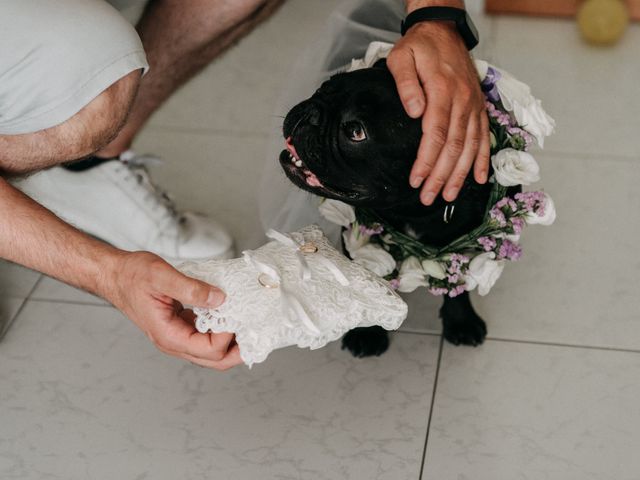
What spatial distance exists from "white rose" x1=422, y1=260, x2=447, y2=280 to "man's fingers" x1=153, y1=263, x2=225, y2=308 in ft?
1.12

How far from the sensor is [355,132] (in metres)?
1.01

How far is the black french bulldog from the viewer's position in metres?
1.00

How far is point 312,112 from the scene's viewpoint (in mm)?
1036

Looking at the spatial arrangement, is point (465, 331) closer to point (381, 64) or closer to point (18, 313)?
point (381, 64)

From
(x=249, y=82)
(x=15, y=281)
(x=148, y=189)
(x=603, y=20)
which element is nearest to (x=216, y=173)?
(x=148, y=189)

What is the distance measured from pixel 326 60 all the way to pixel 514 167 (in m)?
0.39

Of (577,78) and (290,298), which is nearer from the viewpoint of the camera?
(290,298)

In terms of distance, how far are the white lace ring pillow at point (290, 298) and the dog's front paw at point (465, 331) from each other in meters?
0.28

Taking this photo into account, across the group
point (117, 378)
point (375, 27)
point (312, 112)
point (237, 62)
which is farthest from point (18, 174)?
point (237, 62)

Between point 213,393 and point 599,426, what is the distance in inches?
21.7

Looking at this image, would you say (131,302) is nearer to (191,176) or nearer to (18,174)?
(18,174)

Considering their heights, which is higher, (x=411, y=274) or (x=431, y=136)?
(x=431, y=136)

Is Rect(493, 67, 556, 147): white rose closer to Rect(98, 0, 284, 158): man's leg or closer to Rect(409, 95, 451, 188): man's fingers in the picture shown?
Rect(409, 95, 451, 188): man's fingers

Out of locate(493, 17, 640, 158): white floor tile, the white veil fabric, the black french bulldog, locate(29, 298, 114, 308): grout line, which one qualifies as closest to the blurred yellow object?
locate(493, 17, 640, 158): white floor tile
